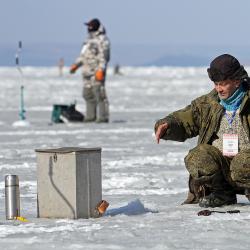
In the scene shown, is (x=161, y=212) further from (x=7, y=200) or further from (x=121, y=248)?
(x=121, y=248)

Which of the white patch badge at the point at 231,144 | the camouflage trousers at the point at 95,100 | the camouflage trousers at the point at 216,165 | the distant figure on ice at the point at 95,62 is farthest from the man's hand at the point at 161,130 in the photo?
the camouflage trousers at the point at 95,100

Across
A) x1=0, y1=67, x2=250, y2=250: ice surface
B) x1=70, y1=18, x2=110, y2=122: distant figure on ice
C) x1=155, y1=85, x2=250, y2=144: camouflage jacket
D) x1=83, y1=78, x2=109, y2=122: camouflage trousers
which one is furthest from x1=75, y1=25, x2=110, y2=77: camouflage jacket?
x1=155, y1=85, x2=250, y2=144: camouflage jacket

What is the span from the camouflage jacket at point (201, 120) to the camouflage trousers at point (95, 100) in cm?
1018

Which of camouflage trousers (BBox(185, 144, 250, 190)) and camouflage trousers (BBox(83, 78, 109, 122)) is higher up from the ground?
camouflage trousers (BBox(83, 78, 109, 122))

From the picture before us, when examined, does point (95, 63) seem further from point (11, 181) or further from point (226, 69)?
point (11, 181)

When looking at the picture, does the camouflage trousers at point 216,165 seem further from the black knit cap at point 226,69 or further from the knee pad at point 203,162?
the black knit cap at point 226,69

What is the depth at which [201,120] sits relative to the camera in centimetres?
659

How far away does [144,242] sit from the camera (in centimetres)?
516

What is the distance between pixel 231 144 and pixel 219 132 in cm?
12

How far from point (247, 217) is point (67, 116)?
39.4 feet

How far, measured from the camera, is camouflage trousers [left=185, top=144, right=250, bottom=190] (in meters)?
6.34

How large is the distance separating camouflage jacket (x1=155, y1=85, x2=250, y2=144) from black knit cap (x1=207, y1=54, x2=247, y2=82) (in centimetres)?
14

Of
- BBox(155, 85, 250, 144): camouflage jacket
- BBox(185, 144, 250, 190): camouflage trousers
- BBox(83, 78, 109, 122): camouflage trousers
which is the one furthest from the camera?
BBox(83, 78, 109, 122): camouflage trousers

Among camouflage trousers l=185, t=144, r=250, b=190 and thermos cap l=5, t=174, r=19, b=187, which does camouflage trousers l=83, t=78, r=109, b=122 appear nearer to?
camouflage trousers l=185, t=144, r=250, b=190
